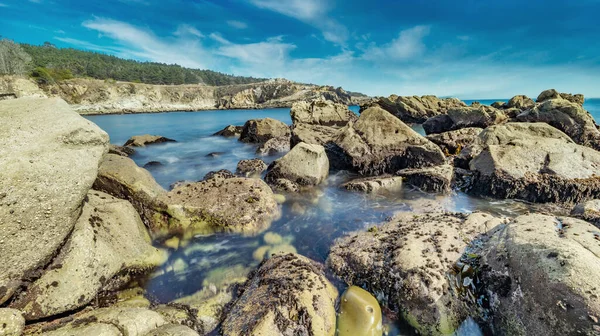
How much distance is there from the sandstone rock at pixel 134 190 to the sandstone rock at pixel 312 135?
10328 mm

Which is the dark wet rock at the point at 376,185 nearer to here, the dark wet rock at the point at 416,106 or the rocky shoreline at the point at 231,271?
the rocky shoreline at the point at 231,271

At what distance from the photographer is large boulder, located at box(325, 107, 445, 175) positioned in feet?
50.3

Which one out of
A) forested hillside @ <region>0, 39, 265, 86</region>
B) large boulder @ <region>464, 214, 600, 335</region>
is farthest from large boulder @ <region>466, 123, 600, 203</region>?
forested hillside @ <region>0, 39, 265, 86</region>

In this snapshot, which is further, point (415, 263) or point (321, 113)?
point (321, 113)

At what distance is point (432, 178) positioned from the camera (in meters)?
13.7

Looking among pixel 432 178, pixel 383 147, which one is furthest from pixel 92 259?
pixel 383 147

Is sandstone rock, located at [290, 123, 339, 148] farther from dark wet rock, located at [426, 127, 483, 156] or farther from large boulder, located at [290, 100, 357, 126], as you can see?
large boulder, located at [290, 100, 357, 126]

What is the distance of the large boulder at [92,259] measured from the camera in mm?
4984

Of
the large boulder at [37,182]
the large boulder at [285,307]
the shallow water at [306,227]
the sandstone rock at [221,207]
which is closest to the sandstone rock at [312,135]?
the shallow water at [306,227]

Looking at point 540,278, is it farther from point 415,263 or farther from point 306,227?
point 306,227

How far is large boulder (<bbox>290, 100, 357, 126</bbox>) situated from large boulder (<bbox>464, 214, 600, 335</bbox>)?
79.6ft

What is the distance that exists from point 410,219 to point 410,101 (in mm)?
51643

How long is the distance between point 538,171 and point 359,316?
11.6m

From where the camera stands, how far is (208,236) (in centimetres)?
915
